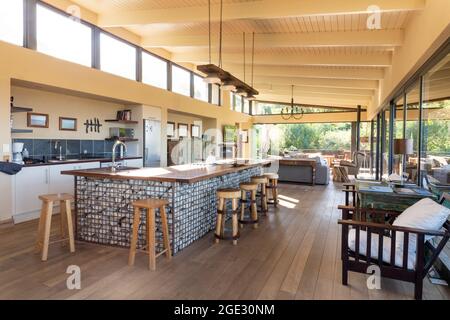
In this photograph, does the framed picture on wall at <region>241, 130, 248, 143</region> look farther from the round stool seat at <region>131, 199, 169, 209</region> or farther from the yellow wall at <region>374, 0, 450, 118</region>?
the round stool seat at <region>131, 199, 169, 209</region>

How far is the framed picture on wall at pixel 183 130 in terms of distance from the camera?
869 cm

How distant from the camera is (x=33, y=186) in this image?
4547mm

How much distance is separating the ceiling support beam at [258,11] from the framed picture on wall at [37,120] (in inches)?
76.8

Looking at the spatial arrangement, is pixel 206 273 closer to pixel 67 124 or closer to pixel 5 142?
pixel 5 142

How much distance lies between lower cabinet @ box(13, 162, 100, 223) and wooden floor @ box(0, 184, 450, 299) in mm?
480

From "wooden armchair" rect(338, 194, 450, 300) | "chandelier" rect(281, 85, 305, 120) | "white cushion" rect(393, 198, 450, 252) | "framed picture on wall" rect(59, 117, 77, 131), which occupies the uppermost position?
"chandelier" rect(281, 85, 305, 120)

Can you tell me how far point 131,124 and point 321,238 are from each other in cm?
467

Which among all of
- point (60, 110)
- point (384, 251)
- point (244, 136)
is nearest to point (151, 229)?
point (384, 251)

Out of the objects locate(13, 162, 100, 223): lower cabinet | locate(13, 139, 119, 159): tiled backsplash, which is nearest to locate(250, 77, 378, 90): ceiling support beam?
locate(13, 139, 119, 159): tiled backsplash

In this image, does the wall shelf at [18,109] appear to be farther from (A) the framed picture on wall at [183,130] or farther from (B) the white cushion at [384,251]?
(B) the white cushion at [384,251]

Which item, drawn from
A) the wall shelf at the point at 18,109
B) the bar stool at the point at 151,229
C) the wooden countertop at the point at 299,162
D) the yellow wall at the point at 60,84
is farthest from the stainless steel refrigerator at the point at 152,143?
the bar stool at the point at 151,229

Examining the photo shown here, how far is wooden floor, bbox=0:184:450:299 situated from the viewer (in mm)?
2398
